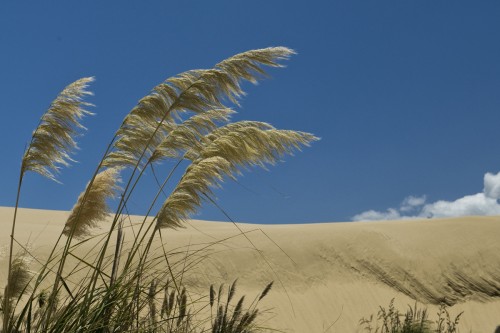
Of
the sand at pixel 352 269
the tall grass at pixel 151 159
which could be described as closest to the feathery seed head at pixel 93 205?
the tall grass at pixel 151 159

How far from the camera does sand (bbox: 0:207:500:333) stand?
1498cm

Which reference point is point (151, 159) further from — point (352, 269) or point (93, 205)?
point (352, 269)

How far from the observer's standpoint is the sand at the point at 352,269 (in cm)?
1498

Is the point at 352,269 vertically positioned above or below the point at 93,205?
above

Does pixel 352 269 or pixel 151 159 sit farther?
pixel 352 269

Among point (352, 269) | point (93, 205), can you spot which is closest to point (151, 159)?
point (93, 205)

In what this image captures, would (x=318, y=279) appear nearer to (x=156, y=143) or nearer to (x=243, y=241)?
(x=243, y=241)

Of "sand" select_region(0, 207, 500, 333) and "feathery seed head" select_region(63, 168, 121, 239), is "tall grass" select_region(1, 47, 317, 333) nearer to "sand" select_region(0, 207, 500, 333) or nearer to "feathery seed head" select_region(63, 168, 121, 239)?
"feathery seed head" select_region(63, 168, 121, 239)

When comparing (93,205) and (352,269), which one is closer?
(93,205)

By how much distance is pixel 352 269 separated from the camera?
16.8 metres

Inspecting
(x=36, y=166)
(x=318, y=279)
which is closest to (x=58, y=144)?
(x=36, y=166)

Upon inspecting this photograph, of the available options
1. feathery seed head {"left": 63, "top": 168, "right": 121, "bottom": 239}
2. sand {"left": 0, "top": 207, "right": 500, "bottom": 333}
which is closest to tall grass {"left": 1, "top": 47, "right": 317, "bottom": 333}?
feathery seed head {"left": 63, "top": 168, "right": 121, "bottom": 239}

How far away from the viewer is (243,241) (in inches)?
677

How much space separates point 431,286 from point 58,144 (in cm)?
1394
